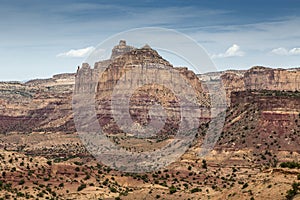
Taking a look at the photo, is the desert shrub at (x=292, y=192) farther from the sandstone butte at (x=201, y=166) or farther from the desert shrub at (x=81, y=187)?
the desert shrub at (x=81, y=187)

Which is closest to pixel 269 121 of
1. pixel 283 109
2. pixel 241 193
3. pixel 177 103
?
pixel 283 109

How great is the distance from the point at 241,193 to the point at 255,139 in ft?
199

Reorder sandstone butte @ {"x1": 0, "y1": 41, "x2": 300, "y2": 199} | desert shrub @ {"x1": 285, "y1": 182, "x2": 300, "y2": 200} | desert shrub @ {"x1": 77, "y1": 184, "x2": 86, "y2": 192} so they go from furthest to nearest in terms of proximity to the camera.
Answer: desert shrub @ {"x1": 77, "y1": 184, "x2": 86, "y2": 192}
sandstone butte @ {"x1": 0, "y1": 41, "x2": 300, "y2": 199}
desert shrub @ {"x1": 285, "y1": 182, "x2": 300, "y2": 200}

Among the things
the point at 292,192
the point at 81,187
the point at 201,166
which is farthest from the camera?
the point at 201,166

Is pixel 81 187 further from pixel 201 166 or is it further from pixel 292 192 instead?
pixel 201 166

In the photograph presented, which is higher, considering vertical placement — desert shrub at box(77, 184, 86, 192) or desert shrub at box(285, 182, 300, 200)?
desert shrub at box(285, 182, 300, 200)

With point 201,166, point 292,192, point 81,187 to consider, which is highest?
point 292,192

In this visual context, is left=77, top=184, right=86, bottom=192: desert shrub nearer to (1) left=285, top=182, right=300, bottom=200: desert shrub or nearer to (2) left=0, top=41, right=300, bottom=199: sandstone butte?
(2) left=0, top=41, right=300, bottom=199: sandstone butte

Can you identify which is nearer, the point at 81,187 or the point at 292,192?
the point at 292,192

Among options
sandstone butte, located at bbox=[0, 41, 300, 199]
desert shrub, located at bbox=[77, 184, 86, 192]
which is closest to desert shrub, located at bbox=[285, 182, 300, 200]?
sandstone butte, located at bbox=[0, 41, 300, 199]

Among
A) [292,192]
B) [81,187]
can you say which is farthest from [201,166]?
[292,192]

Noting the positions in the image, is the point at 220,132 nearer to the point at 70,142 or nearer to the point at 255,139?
the point at 255,139

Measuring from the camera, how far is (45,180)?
76.8 meters

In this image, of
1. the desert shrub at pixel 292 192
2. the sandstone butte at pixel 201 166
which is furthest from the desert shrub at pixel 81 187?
the desert shrub at pixel 292 192
